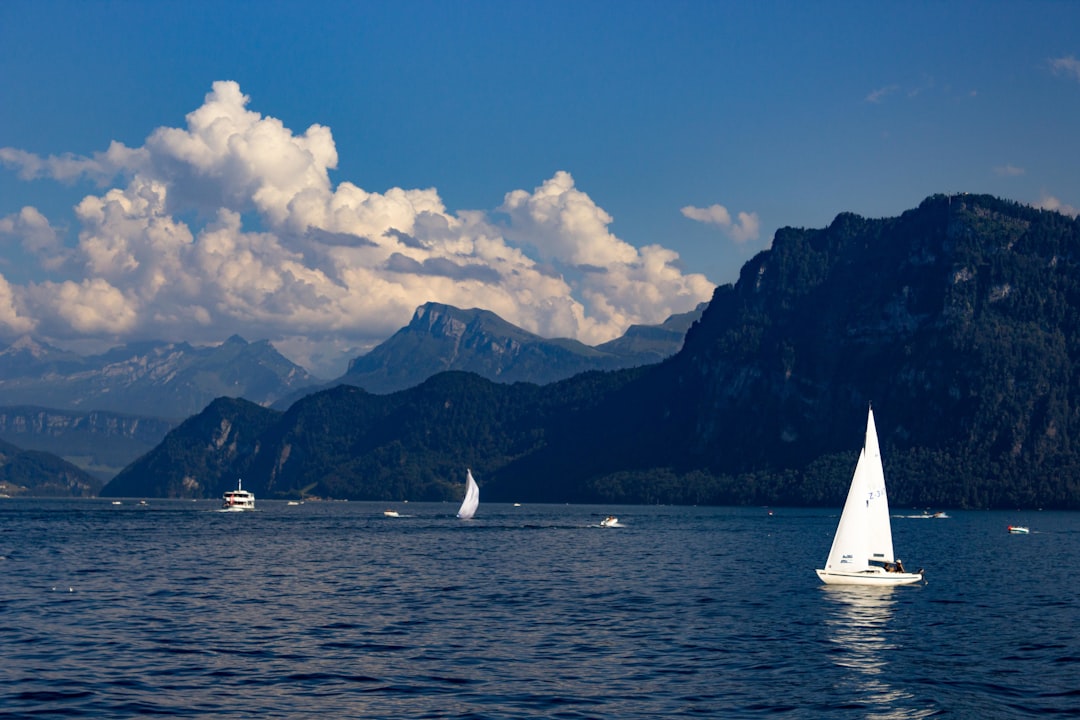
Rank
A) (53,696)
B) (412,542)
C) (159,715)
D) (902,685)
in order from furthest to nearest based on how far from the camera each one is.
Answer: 1. (412,542)
2. (902,685)
3. (53,696)
4. (159,715)

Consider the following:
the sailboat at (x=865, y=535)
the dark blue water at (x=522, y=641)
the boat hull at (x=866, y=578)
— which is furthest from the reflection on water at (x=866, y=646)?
the sailboat at (x=865, y=535)

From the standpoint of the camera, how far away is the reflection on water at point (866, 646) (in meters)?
51.5

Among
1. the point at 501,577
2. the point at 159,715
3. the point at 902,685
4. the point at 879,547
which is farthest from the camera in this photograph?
the point at 501,577

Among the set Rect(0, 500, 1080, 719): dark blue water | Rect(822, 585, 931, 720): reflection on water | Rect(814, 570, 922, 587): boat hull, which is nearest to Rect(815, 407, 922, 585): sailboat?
Rect(814, 570, 922, 587): boat hull

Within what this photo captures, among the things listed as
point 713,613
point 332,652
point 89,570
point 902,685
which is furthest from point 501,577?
point 902,685

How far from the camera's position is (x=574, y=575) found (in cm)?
11156

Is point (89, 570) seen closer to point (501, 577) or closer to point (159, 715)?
point (501, 577)

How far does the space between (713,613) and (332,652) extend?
1200 inches

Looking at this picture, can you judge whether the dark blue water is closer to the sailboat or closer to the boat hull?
the boat hull

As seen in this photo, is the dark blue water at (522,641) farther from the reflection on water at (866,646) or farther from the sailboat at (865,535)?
the sailboat at (865,535)

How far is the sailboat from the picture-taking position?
9838 cm

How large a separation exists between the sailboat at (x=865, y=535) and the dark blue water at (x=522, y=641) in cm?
167

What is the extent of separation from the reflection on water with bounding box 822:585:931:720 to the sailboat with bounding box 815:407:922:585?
0.99 meters

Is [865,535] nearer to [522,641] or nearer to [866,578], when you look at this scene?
[866,578]
